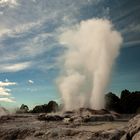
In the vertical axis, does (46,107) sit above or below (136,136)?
above

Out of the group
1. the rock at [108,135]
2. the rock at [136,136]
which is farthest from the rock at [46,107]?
the rock at [136,136]

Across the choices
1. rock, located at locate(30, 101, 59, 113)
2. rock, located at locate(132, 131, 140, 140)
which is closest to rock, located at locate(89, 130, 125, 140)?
rock, located at locate(132, 131, 140, 140)

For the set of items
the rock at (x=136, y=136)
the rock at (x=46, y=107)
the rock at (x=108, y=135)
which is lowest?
the rock at (x=136, y=136)

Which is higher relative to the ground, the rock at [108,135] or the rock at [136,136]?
the rock at [108,135]

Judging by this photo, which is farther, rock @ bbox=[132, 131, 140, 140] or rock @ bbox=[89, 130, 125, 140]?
rock @ bbox=[89, 130, 125, 140]

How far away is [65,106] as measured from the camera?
99750mm

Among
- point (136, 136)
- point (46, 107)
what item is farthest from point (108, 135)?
point (46, 107)

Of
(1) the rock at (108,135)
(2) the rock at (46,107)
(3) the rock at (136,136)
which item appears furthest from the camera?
(2) the rock at (46,107)

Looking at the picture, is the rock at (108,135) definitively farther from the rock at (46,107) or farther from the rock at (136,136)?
the rock at (46,107)

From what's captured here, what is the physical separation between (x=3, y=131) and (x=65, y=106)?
73.0m

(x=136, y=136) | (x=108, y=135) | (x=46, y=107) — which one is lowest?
(x=136, y=136)

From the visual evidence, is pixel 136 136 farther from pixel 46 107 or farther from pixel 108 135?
pixel 46 107

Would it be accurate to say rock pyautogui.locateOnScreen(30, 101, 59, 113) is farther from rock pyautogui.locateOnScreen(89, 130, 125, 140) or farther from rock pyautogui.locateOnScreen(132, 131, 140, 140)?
rock pyautogui.locateOnScreen(132, 131, 140, 140)

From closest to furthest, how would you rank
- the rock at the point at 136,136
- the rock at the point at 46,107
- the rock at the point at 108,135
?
the rock at the point at 136,136, the rock at the point at 108,135, the rock at the point at 46,107
